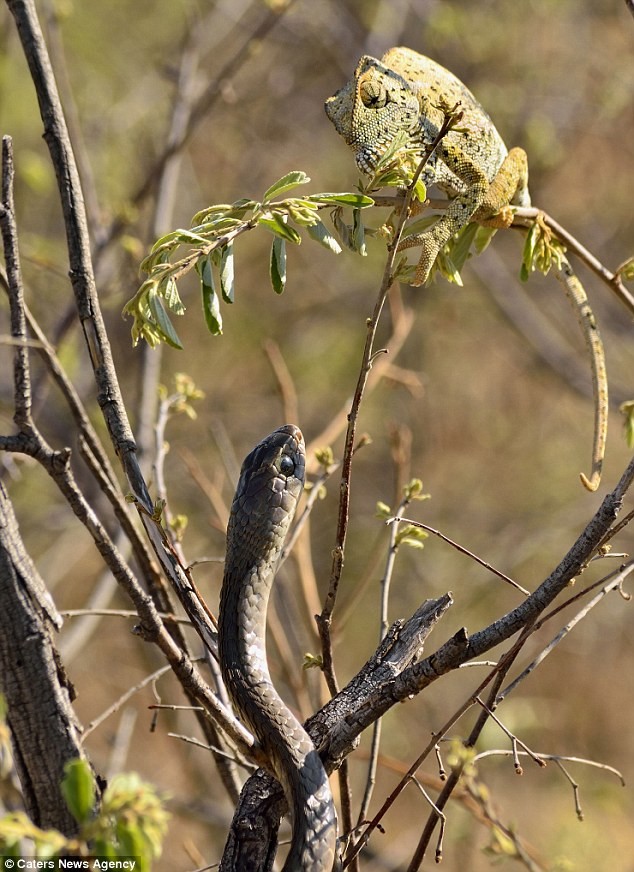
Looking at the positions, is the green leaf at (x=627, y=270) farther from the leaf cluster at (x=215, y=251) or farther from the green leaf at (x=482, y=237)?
the leaf cluster at (x=215, y=251)

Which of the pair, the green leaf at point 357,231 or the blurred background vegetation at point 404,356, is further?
the blurred background vegetation at point 404,356

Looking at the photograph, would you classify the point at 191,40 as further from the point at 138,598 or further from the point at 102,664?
the point at 102,664

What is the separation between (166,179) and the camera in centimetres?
459

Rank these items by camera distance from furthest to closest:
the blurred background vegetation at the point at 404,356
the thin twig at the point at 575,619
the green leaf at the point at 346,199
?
the blurred background vegetation at the point at 404,356, the green leaf at the point at 346,199, the thin twig at the point at 575,619

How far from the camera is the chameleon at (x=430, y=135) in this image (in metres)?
2.30

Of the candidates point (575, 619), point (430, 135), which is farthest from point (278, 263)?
point (575, 619)

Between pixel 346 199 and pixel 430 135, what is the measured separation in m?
0.57

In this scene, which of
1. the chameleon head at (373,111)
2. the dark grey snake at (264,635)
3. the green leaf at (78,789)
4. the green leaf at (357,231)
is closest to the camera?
the green leaf at (78,789)

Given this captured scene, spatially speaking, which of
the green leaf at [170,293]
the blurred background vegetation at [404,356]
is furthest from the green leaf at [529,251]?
the blurred background vegetation at [404,356]

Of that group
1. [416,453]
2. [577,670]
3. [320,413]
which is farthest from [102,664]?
[577,670]

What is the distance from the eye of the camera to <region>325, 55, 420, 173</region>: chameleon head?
2.29m

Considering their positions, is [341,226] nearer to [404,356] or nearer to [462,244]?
[462,244]

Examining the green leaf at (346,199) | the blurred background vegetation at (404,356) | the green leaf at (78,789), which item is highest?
the blurred background vegetation at (404,356)

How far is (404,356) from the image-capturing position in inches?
484
